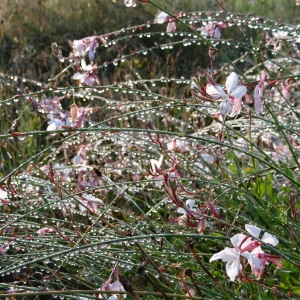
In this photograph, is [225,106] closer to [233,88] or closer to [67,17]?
[233,88]

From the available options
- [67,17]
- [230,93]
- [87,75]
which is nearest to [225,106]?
[230,93]

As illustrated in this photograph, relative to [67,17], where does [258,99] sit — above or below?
above

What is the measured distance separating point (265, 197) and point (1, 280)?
1034mm

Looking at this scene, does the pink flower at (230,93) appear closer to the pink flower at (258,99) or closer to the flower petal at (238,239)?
the pink flower at (258,99)

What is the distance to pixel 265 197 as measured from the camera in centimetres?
221

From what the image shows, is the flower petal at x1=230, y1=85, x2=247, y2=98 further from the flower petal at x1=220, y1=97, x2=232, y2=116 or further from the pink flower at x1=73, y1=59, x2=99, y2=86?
the pink flower at x1=73, y1=59, x2=99, y2=86

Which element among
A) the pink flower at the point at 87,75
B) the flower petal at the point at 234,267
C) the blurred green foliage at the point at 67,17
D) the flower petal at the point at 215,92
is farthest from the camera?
the blurred green foliage at the point at 67,17

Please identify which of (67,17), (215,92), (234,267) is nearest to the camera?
(234,267)

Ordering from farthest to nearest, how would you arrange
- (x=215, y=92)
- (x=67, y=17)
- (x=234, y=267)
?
(x=67, y=17)
(x=215, y=92)
(x=234, y=267)

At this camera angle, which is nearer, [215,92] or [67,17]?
[215,92]

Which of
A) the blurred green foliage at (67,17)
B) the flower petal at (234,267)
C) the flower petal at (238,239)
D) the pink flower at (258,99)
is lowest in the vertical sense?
the blurred green foliage at (67,17)

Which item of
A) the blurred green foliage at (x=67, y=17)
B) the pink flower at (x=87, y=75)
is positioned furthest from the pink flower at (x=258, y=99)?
the blurred green foliage at (x=67, y=17)

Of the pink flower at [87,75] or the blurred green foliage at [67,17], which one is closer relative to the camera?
the pink flower at [87,75]

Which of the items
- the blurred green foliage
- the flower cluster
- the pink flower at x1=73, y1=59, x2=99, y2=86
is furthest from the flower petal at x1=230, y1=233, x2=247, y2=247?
the blurred green foliage
